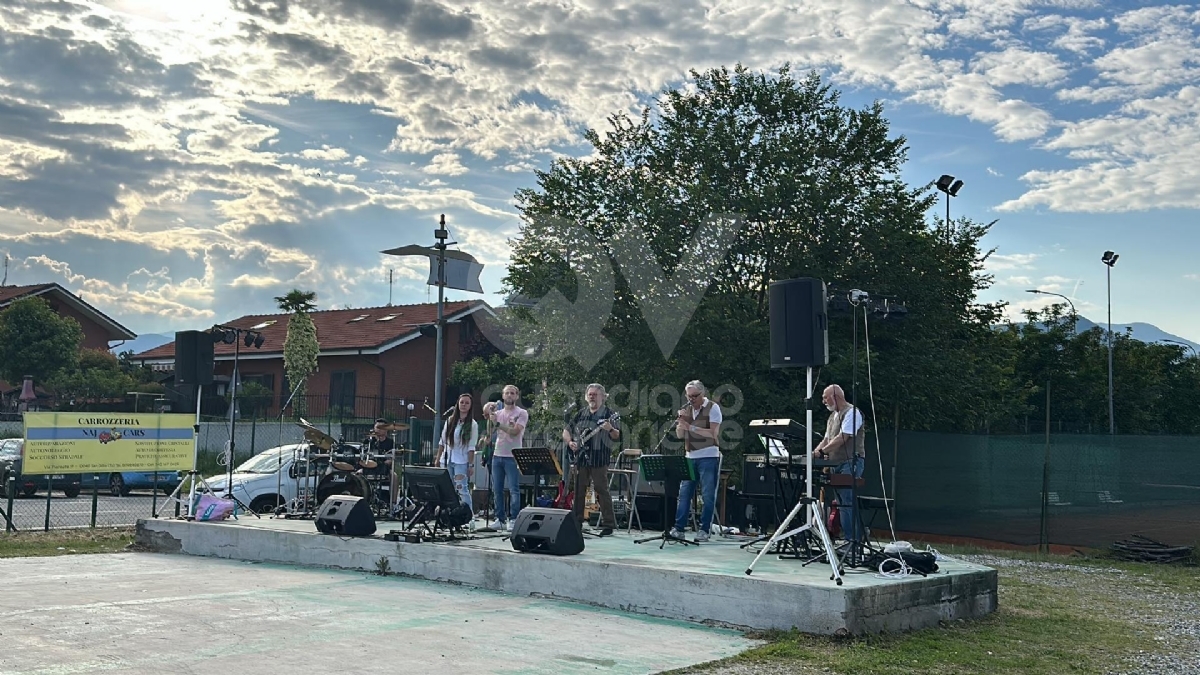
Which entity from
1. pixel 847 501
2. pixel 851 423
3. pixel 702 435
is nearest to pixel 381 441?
pixel 702 435

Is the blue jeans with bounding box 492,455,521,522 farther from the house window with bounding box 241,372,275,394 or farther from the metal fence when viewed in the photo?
the house window with bounding box 241,372,275,394

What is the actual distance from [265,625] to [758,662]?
144 inches

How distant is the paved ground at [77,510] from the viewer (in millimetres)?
16391

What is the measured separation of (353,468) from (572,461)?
4621 millimetres

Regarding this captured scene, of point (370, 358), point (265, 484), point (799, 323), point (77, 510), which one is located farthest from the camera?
point (370, 358)

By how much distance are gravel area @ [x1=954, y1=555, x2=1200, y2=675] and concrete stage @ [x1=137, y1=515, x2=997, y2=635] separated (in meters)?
1.52

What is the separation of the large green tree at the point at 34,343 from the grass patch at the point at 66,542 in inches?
868

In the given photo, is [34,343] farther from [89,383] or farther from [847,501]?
[847,501]

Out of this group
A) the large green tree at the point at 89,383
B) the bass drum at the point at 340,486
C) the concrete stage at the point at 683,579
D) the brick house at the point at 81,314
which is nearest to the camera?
the concrete stage at the point at 683,579

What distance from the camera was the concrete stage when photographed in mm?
7855

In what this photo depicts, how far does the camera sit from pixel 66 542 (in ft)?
45.8

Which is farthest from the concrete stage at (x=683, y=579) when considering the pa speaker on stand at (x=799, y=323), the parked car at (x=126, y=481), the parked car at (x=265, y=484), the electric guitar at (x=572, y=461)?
the parked car at (x=126, y=481)

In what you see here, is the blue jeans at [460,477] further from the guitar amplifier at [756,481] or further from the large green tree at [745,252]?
the large green tree at [745,252]

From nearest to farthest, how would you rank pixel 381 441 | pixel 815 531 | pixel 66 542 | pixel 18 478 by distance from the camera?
Result: pixel 815 531 → pixel 66 542 → pixel 381 441 → pixel 18 478
